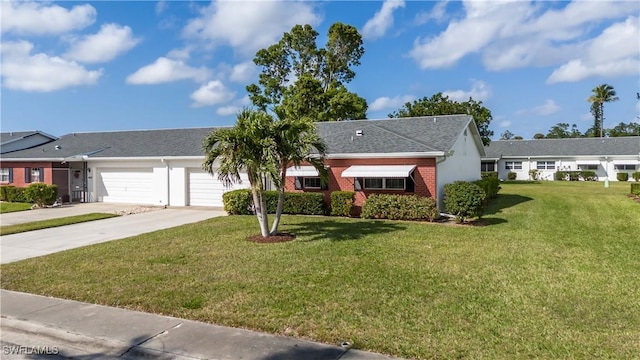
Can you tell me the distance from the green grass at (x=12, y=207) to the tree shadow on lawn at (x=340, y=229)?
16420mm

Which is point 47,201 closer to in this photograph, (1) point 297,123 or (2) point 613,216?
(1) point 297,123

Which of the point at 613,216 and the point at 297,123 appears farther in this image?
the point at 613,216

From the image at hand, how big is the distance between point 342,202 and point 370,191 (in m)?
1.29

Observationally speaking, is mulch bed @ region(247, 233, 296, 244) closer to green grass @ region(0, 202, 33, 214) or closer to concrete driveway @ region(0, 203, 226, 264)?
concrete driveway @ region(0, 203, 226, 264)

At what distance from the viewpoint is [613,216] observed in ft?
53.7

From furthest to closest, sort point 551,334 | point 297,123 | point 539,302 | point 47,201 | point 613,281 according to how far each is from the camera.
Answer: point 47,201 < point 297,123 < point 613,281 < point 539,302 < point 551,334

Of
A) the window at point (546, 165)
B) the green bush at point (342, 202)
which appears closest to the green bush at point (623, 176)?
the window at point (546, 165)

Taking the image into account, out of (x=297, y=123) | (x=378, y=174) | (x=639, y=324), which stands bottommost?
(x=639, y=324)

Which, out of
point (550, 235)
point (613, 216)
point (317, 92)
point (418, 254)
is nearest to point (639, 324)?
point (418, 254)

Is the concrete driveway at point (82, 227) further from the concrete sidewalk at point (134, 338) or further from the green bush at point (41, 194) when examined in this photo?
the concrete sidewalk at point (134, 338)

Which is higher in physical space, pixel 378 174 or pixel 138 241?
pixel 378 174

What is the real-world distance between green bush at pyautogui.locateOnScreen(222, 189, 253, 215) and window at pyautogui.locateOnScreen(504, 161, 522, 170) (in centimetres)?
3848

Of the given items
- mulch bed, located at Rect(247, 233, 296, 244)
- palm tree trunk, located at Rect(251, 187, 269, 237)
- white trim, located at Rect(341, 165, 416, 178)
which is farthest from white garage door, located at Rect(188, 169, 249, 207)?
mulch bed, located at Rect(247, 233, 296, 244)

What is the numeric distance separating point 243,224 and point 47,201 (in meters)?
14.6
